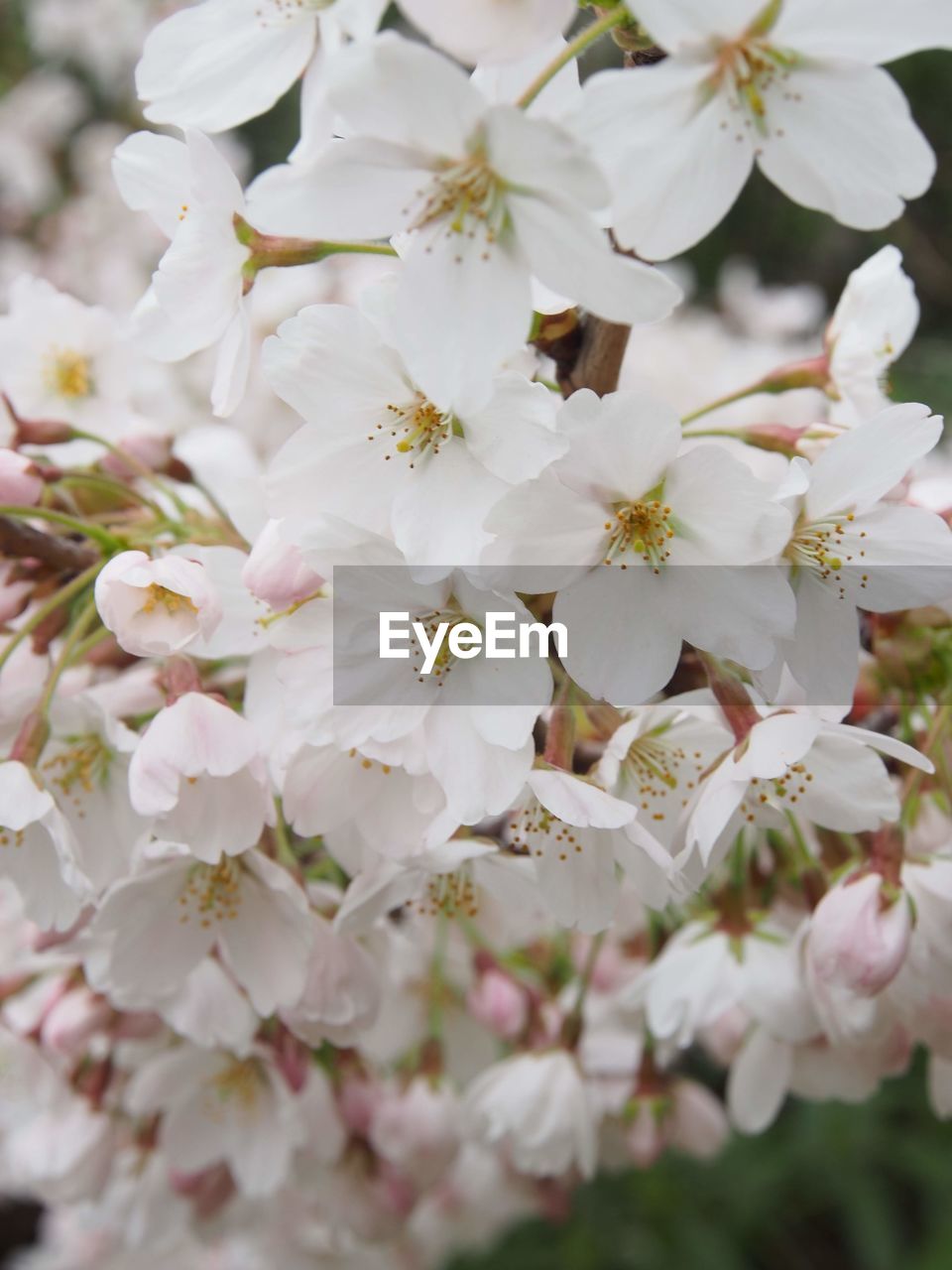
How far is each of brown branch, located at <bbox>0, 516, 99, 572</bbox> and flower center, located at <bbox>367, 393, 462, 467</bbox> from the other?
0.39m

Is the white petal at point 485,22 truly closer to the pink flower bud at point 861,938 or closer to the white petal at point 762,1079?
the pink flower bud at point 861,938

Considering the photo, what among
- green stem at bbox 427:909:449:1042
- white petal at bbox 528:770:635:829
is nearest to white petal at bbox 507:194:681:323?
white petal at bbox 528:770:635:829

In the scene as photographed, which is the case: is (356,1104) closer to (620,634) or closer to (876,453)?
(620,634)

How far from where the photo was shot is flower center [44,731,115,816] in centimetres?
107

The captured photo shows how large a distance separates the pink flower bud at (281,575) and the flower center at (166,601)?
0.06m

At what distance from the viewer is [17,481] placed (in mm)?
1044

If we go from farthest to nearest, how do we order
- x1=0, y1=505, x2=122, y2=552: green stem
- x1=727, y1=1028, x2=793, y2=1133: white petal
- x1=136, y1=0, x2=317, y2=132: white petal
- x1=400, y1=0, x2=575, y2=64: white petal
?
x1=727, y1=1028, x2=793, y2=1133: white petal, x1=0, y1=505, x2=122, y2=552: green stem, x1=136, y1=0, x2=317, y2=132: white petal, x1=400, y1=0, x2=575, y2=64: white petal

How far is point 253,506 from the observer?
3.92ft

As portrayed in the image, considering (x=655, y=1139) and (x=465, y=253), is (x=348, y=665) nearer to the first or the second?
(x=465, y=253)

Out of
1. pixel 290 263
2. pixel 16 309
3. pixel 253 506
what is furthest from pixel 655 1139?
pixel 16 309

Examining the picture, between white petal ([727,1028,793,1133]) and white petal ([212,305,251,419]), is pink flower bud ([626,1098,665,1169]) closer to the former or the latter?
white petal ([727,1028,793,1133])

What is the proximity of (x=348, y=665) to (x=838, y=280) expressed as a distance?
3.74 m

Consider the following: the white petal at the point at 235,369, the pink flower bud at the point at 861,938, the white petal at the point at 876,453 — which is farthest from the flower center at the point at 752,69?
the pink flower bud at the point at 861,938

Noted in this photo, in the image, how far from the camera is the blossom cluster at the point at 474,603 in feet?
2.34
